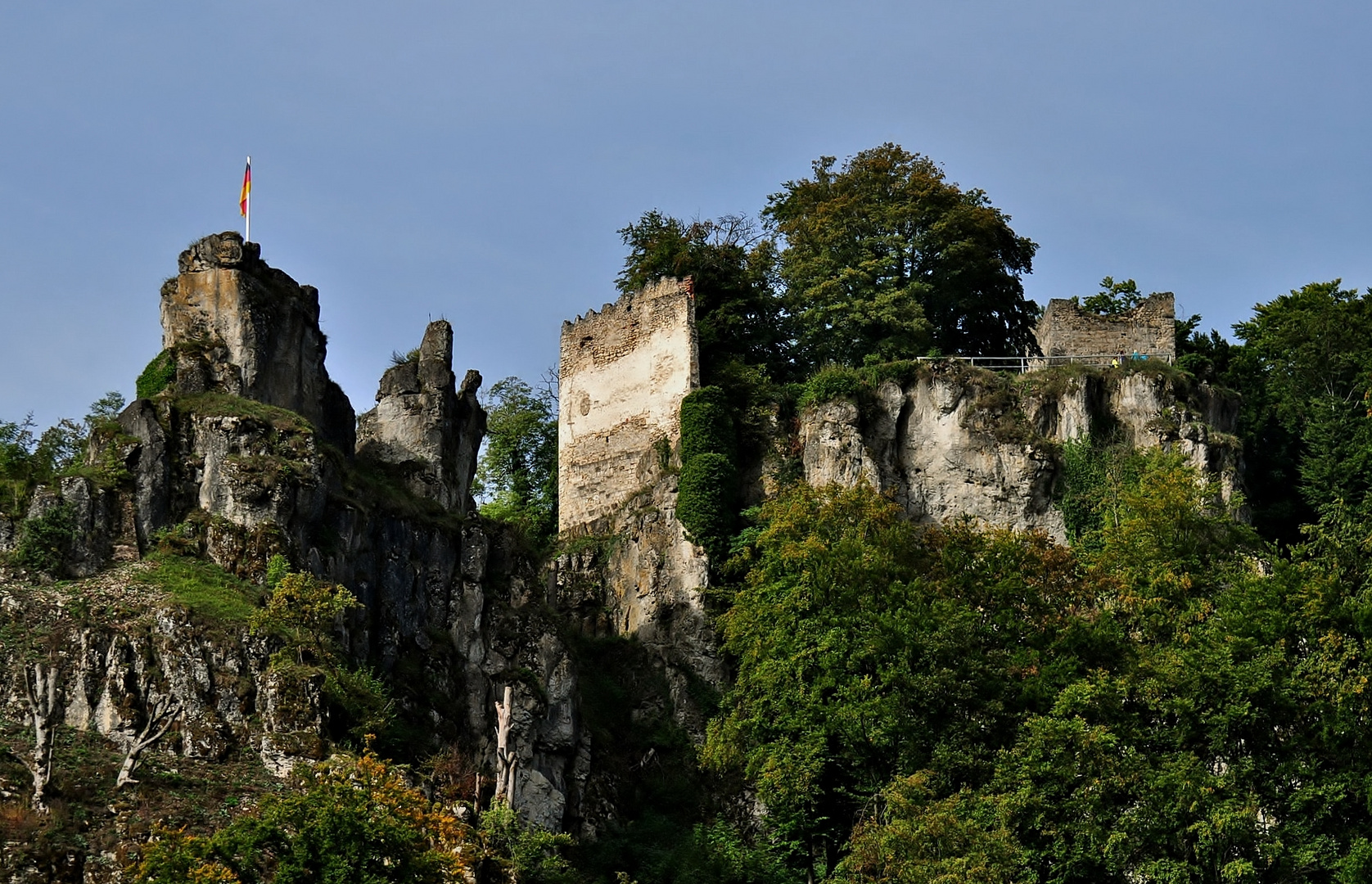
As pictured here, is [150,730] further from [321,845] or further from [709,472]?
[709,472]

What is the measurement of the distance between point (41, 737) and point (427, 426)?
1668cm

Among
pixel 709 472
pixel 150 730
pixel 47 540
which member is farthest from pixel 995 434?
pixel 150 730

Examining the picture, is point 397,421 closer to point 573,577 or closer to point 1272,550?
point 573,577

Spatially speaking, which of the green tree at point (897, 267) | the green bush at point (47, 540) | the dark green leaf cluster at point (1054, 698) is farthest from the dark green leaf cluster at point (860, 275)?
the green bush at point (47, 540)

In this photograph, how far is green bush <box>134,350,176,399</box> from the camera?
4216 centimetres

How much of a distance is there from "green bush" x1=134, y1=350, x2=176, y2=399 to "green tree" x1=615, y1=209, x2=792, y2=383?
50.8 feet

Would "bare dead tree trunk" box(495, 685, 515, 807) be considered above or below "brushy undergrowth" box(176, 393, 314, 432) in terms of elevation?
below

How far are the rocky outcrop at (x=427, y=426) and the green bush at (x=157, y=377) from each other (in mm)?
5316

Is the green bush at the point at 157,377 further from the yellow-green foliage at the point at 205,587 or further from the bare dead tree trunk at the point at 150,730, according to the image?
the bare dead tree trunk at the point at 150,730

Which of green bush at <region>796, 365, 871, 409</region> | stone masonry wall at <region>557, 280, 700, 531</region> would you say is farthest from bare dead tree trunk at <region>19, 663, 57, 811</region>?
green bush at <region>796, 365, 871, 409</region>

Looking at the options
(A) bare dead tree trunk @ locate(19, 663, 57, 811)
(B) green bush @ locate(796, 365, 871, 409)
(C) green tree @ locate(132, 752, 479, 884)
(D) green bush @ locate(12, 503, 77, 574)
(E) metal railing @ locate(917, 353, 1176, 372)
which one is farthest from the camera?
(E) metal railing @ locate(917, 353, 1176, 372)

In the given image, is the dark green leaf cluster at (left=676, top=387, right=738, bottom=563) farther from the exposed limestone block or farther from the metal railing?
the exposed limestone block

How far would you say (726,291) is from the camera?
183ft

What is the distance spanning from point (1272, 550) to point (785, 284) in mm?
18177
